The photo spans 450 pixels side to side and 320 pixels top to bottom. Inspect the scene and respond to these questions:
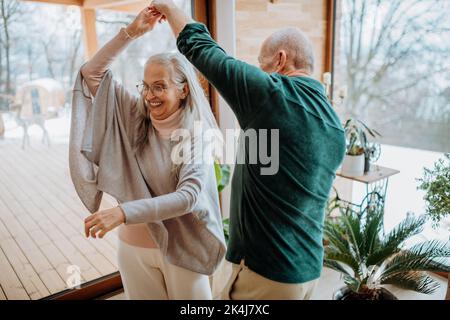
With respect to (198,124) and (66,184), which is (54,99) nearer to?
(66,184)

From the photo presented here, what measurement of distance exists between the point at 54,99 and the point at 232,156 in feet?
3.95

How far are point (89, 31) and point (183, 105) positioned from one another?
113cm

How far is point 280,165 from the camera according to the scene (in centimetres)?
104

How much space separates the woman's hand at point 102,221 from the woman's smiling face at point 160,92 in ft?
1.18

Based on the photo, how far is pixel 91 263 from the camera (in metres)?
2.44

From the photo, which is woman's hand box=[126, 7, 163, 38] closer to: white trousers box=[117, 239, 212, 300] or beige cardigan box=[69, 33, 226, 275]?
beige cardigan box=[69, 33, 226, 275]

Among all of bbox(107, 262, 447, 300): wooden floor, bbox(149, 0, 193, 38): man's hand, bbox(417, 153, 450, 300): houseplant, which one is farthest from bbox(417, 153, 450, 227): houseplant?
bbox(149, 0, 193, 38): man's hand

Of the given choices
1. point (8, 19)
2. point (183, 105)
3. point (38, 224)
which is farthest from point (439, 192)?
point (8, 19)

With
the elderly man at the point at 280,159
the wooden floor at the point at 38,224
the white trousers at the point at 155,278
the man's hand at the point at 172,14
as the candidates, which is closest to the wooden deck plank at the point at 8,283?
the wooden floor at the point at 38,224

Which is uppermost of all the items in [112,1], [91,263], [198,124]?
[112,1]

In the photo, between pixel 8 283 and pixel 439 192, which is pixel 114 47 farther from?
pixel 439 192

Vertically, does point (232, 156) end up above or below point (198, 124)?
below

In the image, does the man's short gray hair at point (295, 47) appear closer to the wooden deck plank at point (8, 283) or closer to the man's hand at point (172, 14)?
the man's hand at point (172, 14)

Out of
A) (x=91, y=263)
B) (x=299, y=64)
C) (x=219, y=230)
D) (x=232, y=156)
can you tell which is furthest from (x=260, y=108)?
(x=91, y=263)
